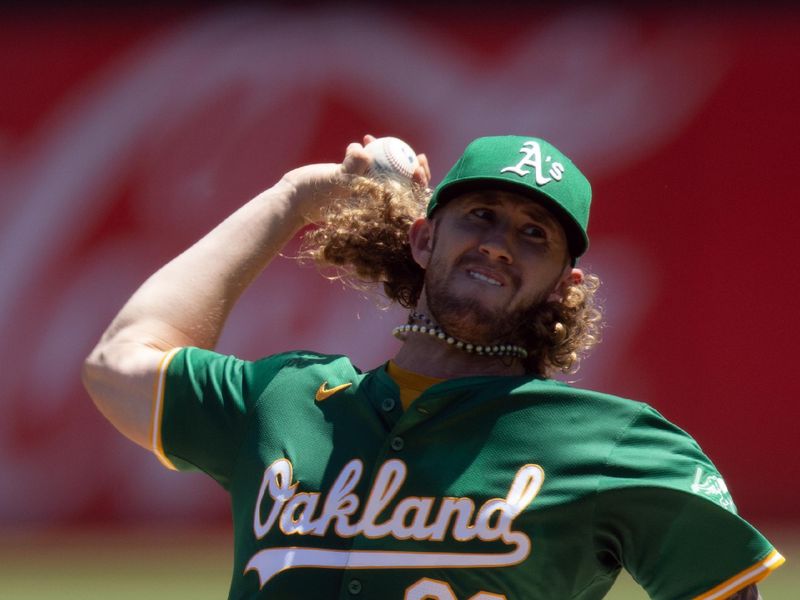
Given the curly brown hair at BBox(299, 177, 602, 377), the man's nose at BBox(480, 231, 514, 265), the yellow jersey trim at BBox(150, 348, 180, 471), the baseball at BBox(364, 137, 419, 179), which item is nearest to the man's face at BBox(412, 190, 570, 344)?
the man's nose at BBox(480, 231, 514, 265)

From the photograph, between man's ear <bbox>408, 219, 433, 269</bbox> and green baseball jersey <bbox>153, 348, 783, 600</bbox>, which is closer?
green baseball jersey <bbox>153, 348, 783, 600</bbox>

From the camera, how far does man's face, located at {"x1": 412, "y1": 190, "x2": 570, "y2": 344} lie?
8.82 feet

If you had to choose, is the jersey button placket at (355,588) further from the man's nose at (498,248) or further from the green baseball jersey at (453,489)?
the man's nose at (498,248)

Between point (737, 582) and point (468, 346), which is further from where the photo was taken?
point (468, 346)

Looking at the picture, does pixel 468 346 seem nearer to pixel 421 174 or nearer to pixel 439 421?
pixel 439 421

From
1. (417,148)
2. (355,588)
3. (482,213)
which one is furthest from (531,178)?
(417,148)

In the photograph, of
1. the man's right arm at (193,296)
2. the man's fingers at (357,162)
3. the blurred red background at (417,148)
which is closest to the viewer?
the man's right arm at (193,296)

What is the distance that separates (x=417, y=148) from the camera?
8.33 metres

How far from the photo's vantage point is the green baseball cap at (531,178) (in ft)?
8.77

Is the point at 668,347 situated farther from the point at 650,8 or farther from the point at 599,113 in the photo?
the point at 650,8

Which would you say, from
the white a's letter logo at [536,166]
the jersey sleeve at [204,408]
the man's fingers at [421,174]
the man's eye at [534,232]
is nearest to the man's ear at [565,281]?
the man's eye at [534,232]

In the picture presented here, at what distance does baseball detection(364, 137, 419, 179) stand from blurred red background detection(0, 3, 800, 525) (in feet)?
16.4

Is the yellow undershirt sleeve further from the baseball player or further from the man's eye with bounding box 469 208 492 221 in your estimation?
the man's eye with bounding box 469 208 492 221

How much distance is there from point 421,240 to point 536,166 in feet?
1.18
